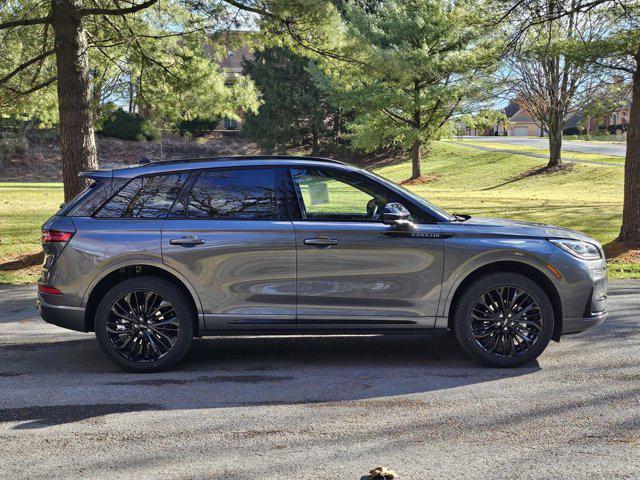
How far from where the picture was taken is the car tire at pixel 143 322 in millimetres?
5625

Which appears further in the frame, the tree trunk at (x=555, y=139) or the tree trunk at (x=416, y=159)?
the tree trunk at (x=416, y=159)

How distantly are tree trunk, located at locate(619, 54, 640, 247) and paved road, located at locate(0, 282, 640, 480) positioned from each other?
21.6ft

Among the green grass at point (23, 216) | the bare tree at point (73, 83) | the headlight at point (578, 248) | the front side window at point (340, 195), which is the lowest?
the green grass at point (23, 216)

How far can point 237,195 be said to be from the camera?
231 inches

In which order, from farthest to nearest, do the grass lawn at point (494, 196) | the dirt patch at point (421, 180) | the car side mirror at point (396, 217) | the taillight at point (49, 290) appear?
1. the dirt patch at point (421, 180)
2. the grass lawn at point (494, 196)
3. the taillight at point (49, 290)
4. the car side mirror at point (396, 217)

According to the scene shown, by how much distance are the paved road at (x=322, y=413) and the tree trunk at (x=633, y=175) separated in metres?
6.57

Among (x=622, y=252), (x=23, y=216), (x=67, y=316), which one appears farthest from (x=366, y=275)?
(x=23, y=216)

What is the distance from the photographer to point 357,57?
38.7 feet

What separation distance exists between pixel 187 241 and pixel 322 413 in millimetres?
1863

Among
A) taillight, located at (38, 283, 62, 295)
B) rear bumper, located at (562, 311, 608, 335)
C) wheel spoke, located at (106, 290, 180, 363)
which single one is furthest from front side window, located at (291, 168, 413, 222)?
taillight, located at (38, 283, 62, 295)

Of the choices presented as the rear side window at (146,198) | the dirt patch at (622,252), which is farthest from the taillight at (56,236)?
the dirt patch at (622,252)

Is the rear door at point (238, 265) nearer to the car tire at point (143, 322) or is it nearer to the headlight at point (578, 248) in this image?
the car tire at point (143, 322)

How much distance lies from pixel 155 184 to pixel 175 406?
198 centimetres

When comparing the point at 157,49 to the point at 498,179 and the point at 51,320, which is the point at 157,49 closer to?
the point at 51,320
